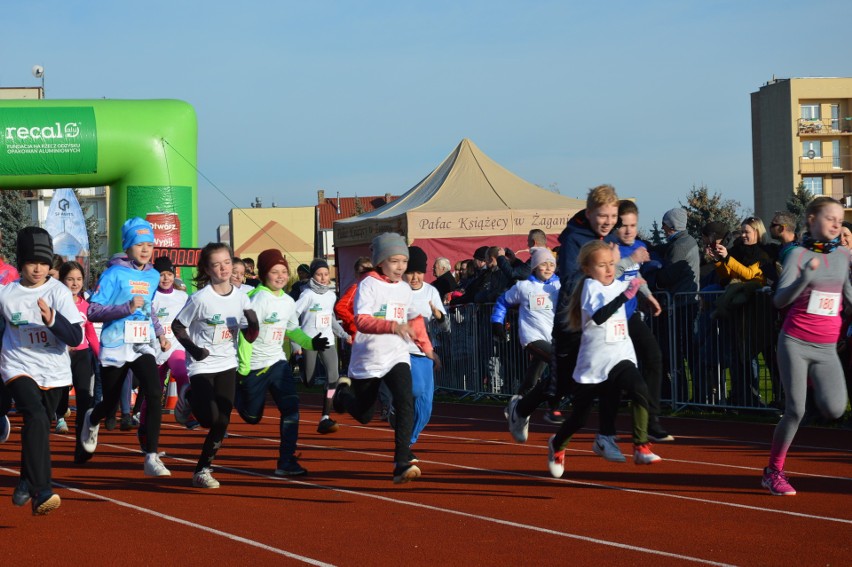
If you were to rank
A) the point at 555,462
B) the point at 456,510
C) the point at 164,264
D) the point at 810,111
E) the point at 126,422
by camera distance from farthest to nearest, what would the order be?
the point at 810,111
the point at 126,422
the point at 164,264
the point at 555,462
the point at 456,510

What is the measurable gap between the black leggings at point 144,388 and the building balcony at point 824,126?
226ft

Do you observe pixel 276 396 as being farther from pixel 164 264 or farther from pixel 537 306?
pixel 537 306

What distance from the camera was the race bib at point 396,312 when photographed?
342 inches

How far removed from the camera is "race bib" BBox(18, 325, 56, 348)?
7.97 m

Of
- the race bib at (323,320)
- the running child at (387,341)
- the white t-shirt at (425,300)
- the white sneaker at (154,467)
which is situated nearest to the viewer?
the running child at (387,341)

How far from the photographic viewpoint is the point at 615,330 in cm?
819

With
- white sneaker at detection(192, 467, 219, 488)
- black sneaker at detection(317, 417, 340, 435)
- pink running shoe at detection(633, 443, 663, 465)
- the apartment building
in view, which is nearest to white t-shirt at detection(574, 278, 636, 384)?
pink running shoe at detection(633, 443, 663, 465)

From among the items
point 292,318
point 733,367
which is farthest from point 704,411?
point 292,318

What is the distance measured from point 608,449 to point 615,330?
781mm

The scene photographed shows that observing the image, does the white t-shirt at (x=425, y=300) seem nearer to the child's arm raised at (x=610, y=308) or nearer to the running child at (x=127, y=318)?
the running child at (x=127, y=318)

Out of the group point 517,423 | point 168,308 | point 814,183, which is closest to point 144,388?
point 517,423

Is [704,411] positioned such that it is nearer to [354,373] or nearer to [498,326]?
[498,326]

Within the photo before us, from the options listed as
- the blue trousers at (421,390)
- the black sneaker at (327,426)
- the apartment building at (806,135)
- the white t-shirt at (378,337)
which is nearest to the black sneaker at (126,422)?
the black sneaker at (327,426)

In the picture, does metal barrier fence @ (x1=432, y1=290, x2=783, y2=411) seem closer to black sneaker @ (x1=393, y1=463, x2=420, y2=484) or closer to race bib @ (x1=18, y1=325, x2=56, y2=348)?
black sneaker @ (x1=393, y1=463, x2=420, y2=484)
